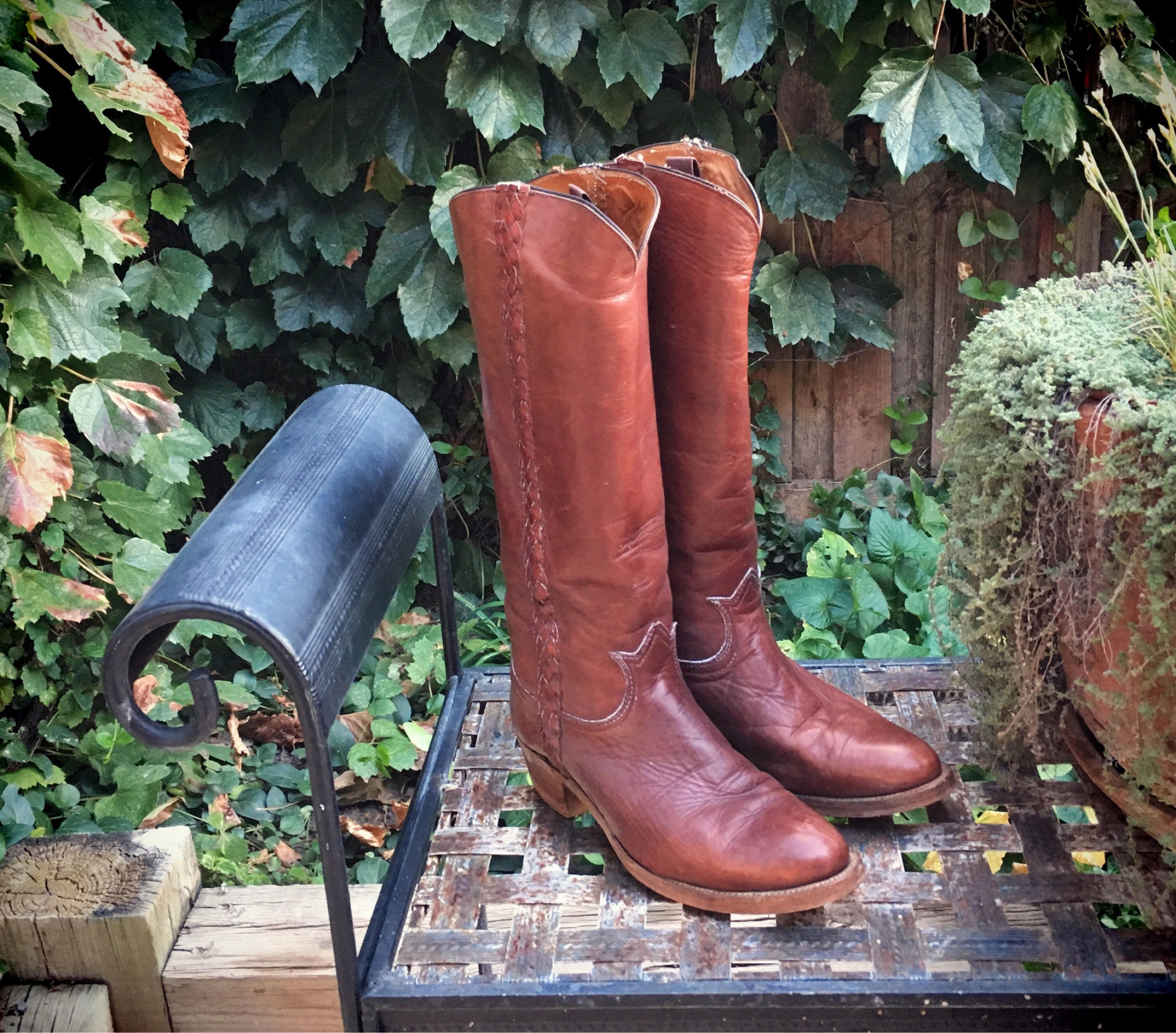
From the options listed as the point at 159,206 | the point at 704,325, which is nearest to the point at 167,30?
the point at 159,206

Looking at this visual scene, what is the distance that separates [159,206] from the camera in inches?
70.9

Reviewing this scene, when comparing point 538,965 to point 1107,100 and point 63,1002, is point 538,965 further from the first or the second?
point 1107,100

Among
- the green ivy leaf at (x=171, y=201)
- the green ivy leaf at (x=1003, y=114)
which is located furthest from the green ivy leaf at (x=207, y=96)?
the green ivy leaf at (x=1003, y=114)

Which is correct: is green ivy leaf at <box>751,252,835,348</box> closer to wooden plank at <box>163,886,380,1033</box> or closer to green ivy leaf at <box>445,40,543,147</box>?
green ivy leaf at <box>445,40,543,147</box>

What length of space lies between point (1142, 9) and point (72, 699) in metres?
2.23

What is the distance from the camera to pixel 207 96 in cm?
182

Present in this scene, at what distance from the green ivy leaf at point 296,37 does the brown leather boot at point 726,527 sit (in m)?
0.87

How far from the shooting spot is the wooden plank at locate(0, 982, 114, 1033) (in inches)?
48.8

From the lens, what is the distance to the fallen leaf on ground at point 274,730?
1.94 metres

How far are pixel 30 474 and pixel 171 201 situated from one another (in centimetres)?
60

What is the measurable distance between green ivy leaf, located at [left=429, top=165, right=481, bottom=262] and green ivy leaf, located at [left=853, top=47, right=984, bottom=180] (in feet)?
2.23

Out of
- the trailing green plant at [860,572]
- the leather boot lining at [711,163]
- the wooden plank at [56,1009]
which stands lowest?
the trailing green plant at [860,572]

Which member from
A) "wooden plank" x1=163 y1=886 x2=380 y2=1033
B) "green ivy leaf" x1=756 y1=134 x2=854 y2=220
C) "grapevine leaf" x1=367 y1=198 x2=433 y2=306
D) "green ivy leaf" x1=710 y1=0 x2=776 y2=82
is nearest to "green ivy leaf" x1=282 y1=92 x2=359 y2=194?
"grapevine leaf" x1=367 y1=198 x2=433 y2=306

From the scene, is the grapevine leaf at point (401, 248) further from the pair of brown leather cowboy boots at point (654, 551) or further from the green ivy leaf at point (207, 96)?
the pair of brown leather cowboy boots at point (654, 551)
